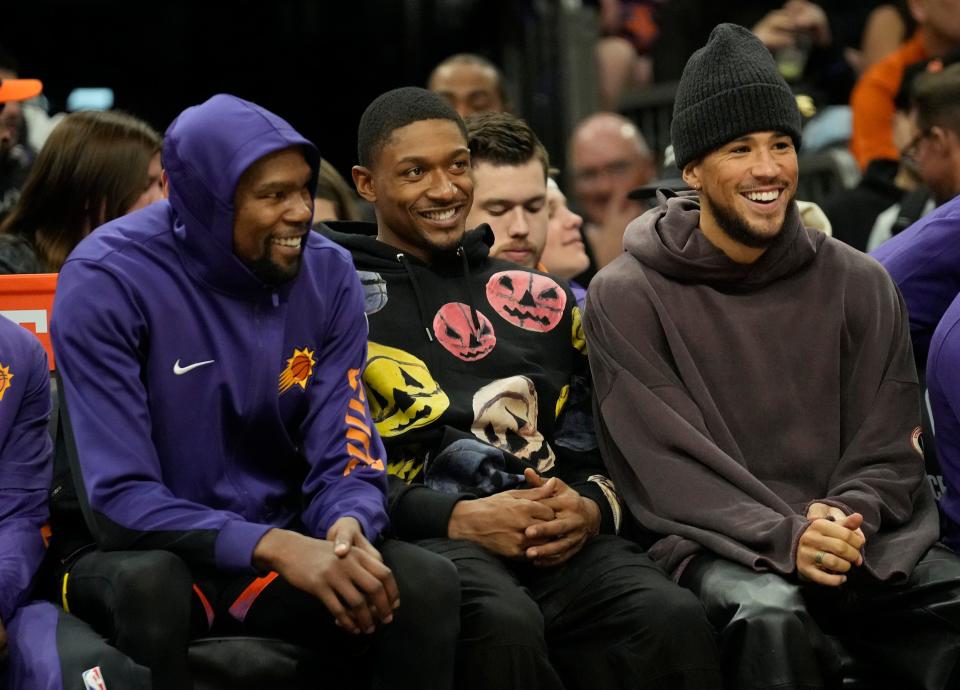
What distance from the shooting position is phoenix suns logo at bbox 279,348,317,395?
3.58m

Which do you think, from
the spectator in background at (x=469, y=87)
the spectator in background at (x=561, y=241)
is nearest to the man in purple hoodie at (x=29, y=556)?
the spectator in background at (x=561, y=241)

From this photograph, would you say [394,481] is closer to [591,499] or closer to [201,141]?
[591,499]

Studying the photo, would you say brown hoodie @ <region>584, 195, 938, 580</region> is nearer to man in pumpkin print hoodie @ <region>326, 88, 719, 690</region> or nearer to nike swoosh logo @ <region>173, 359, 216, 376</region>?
man in pumpkin print hoodie @ <region>326, 88, 719, 690</region>

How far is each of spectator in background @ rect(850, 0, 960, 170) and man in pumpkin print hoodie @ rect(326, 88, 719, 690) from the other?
3159 mm

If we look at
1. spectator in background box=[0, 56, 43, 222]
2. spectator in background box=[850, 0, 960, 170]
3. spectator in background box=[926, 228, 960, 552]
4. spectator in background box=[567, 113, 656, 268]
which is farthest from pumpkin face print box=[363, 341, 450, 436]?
spectator in background box=[850, 0, 960, 170]

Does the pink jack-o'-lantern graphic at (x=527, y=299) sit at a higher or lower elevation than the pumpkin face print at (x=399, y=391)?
higher

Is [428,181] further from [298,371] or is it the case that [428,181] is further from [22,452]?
[22,452]

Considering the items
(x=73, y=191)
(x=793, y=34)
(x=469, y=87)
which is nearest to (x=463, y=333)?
(x=73, y=191)

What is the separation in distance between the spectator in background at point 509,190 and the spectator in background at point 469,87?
5.72 ft

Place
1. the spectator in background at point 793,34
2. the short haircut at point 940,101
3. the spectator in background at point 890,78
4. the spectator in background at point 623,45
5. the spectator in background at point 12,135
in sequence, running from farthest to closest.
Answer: the spectator in background at point 623,45 < the spectator in background at point 793,34 < the spectator in background at point 890,78 < the short haircut at point 940,101 < the spectator in background at point 12,135

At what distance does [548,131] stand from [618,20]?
2.71ft

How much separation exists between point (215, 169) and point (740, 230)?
1.27 metres

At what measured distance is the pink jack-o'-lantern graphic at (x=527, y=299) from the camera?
13.5 feet

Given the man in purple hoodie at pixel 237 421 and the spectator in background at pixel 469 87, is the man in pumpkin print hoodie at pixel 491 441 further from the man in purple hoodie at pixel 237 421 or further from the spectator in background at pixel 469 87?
the spectator in background at pixel 469 87
